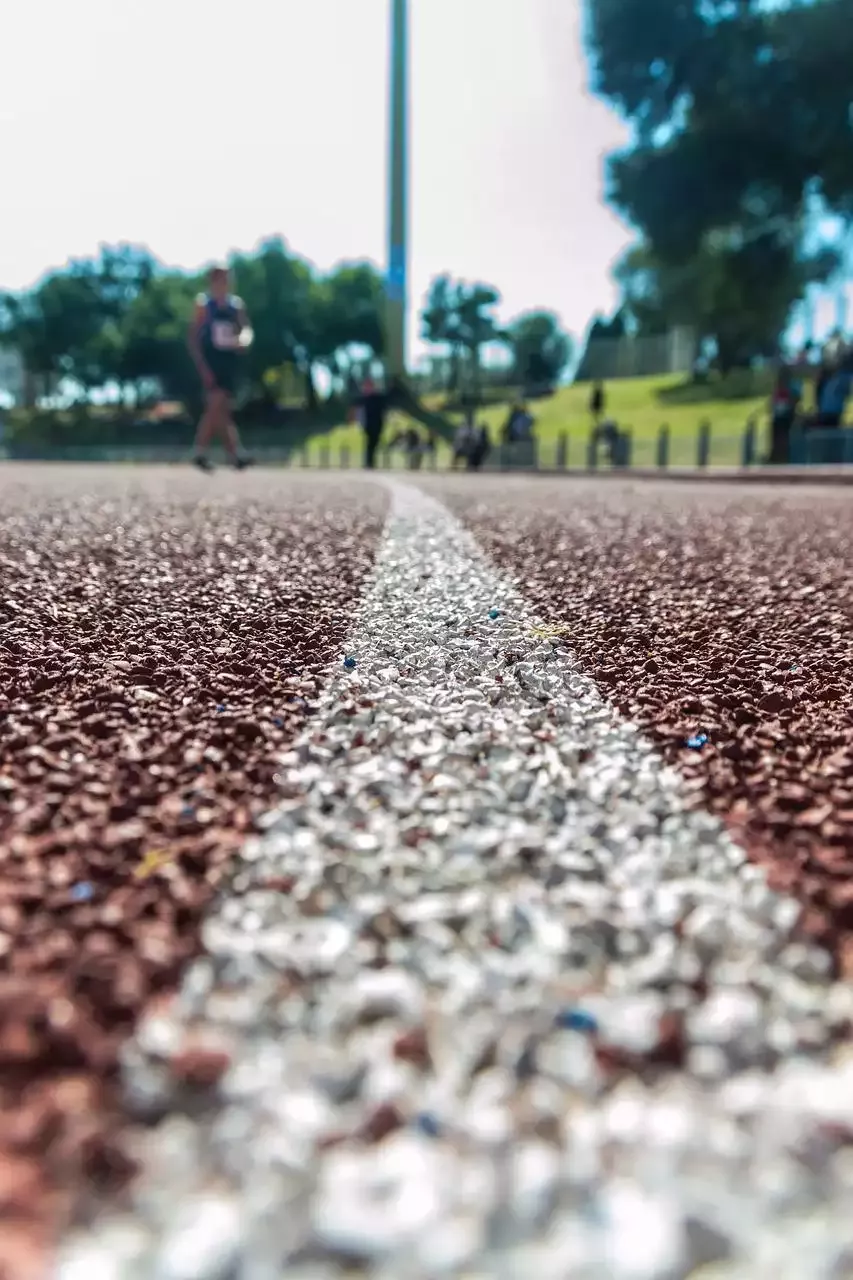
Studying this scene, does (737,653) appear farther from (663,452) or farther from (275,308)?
(275,308)

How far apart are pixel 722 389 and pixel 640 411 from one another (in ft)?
17.4

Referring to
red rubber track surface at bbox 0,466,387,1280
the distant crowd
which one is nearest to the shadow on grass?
the distant crowd

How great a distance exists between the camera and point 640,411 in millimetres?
64188

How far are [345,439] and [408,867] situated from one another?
70.4 m

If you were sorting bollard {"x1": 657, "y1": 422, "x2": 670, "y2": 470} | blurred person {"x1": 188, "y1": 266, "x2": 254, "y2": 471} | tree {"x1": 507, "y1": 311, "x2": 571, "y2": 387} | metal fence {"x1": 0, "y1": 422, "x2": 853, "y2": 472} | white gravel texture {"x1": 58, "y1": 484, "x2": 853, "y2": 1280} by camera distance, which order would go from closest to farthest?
white gravel texture {"x1": 58, "y1": 484, "x2": 853, "y2": 1280} < blurred person {"x1": 188, "y1": 266, "x2": 254, "y2": 471} < metal fence {"x1": 0, "y1": 422, "x2": 853, "y2": 472} < bollard {"x1": 657, "y1": 422, "x2": 670, "y2": 470} < tree {"x1": 507, "y1": 311, "x2": 571, "y2": 387}

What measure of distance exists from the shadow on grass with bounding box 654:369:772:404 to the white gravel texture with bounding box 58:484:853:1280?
63.4 m

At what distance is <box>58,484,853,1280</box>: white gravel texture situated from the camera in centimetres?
66

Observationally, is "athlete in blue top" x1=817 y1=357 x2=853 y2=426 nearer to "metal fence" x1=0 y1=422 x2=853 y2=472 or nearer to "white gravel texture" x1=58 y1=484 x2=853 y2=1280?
"metal fence" x1=0 y1=422 x2=853 y2=472

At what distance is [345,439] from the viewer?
230 ft

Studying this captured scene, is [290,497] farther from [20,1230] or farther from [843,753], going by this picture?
[20,1230]

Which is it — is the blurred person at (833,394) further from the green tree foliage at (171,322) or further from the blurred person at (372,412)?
the green tree foliage at (171,322)

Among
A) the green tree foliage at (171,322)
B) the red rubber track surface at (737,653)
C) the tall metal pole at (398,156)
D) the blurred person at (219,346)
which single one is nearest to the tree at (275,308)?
the green tree foliage at (171,322)

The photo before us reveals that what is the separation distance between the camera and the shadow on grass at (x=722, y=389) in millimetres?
62188

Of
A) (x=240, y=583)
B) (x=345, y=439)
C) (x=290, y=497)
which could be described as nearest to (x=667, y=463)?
(x=290, y=497)
